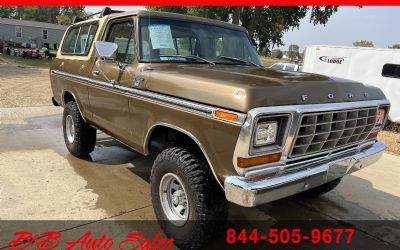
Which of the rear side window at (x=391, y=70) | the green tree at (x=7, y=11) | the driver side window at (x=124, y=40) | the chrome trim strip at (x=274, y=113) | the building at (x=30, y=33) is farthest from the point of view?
the green tree at (x=7, y=11)

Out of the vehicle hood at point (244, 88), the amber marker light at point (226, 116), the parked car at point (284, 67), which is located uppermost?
the parked car at point (284, 67)

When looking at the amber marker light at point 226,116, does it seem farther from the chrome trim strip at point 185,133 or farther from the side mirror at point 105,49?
the side mirror at point 105,49

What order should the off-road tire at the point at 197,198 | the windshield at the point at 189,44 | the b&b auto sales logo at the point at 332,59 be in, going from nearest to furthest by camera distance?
the off-road tire at the point at 197,198 < the windshield at the point at 189,44 < the b&b auto sales logo at the point at 332,59

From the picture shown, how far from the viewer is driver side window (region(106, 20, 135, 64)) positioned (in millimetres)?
3917

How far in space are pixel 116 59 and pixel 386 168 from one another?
4749mm

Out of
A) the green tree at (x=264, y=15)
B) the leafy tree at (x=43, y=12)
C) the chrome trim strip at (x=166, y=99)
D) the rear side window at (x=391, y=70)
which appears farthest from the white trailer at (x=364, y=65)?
the leafy tree at (x=43, y=12)

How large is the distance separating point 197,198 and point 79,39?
11.6 ft

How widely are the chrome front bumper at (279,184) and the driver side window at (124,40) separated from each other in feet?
6.35

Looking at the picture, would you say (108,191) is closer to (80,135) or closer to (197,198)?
(80,135)

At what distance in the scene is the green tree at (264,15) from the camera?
2408 centimetres

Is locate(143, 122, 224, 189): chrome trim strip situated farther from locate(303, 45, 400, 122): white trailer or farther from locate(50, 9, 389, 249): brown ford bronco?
locate(303, 45, 400, 122): white trailer

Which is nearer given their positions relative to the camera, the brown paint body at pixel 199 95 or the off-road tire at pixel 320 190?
the brown paint body at pixel 199 95

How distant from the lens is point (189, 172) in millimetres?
2957

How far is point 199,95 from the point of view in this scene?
9.33 ft
